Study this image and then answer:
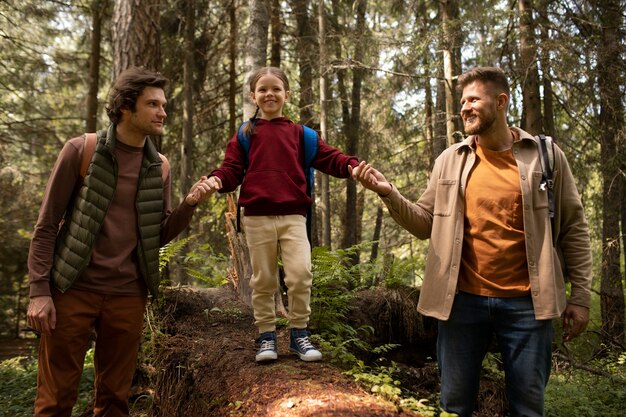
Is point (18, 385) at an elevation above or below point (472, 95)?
below

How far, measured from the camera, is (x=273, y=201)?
4152mm

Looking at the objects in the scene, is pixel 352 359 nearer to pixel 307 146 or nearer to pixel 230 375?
pixel 230 375

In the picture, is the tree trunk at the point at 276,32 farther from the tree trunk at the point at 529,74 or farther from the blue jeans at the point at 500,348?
the blue jeans at the point at 500,348

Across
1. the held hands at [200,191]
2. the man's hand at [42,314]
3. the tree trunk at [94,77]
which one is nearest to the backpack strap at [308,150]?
the held hands at [200,191]

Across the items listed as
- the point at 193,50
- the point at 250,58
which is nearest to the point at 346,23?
the point at 193,50

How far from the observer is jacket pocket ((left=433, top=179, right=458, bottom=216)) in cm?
333

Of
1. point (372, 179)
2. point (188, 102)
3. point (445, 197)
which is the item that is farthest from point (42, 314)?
point (188, 102)

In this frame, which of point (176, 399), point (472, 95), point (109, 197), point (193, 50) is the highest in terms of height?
point (193, 50)

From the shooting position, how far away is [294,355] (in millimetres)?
4434

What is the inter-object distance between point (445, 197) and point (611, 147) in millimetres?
8482

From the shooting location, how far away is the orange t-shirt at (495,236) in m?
3.15

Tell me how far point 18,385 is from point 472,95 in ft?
26.3

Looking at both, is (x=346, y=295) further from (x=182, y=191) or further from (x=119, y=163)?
(x=182, y=191)

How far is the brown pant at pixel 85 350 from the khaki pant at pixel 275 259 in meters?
1.03
